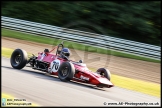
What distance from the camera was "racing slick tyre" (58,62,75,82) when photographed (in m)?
10.0

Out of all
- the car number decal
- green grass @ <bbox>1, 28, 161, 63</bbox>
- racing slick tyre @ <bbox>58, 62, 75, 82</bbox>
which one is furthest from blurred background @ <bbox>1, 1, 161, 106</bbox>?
the car number decal

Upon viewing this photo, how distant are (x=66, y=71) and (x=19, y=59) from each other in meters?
2.10

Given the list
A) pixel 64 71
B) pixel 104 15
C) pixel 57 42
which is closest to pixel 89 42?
pixel 57 42

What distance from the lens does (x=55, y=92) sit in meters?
8.60

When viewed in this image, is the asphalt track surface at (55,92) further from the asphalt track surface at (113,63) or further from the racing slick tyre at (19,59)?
the asphalt track surface at (113,63)

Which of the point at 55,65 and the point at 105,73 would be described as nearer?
the point at 55,65

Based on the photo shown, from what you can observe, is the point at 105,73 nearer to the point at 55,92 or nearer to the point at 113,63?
the point at 55,92

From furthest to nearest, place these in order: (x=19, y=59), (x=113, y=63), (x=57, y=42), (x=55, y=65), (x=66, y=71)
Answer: (x=57, y=42) < (x=113, y=63) < (x=19, y=59) < (x=55, y=65) < (x=66, y=71)

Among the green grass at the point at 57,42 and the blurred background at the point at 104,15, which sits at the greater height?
the blurred background at the point at 104,15

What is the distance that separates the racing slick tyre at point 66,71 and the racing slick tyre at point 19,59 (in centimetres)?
157

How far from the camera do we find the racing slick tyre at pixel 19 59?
11391 millimetres

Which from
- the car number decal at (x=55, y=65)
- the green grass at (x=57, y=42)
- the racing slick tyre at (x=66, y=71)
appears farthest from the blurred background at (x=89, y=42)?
the car number decal at (x=55, y=65)

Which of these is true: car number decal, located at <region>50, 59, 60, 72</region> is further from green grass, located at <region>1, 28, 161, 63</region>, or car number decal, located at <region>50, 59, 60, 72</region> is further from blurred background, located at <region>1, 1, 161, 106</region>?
green grass, located at <region>1, 28, 161, 63</region>

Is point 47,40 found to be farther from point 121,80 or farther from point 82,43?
point 121,80
